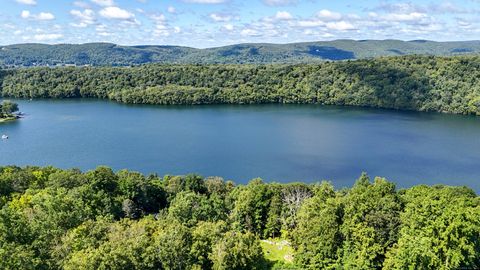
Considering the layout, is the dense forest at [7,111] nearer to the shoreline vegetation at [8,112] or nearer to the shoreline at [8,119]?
the shoreline vegetation at [8,112]

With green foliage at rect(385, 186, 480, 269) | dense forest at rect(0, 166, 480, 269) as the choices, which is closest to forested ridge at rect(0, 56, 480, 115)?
dense forest at rect(0, 166, 480, 269)

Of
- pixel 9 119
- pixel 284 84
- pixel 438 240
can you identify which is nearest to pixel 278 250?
pixel 438 240

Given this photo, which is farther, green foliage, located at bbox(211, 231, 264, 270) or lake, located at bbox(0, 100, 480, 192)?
lake, located at bbox(0, 100, 480, 192)

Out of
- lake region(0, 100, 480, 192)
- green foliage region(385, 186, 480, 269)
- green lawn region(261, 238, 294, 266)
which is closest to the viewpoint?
green foliage region(385, 186, 480, 269)

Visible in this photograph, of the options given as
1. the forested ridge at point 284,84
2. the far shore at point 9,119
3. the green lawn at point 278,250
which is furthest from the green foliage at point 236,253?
the forested ridge at point 284,84

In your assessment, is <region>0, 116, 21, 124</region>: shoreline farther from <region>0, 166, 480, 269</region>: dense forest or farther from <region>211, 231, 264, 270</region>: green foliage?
<region>211, 231, 264, 270</region>: green foliage

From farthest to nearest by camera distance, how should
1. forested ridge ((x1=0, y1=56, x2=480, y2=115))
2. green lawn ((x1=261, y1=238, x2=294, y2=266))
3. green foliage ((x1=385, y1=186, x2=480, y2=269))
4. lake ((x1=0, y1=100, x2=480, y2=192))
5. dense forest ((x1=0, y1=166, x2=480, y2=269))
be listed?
forested ridge ((x1=0, y1=56, x2=480, y2=115)) < lake ((x1=0, y1=100, x2=480, y2=192)) < green lawn ((x1=261, y1=238, x2=294, y2=266)) < green foliage ((x1=385, y1=186, x2=480, y2=269)) < dense forest ((x1=0, y1=166, x2=480, y2=269))

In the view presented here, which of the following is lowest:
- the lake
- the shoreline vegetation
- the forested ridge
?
the lake

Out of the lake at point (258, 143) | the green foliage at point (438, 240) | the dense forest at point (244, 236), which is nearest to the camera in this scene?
the dense forest at point (244, 236)
